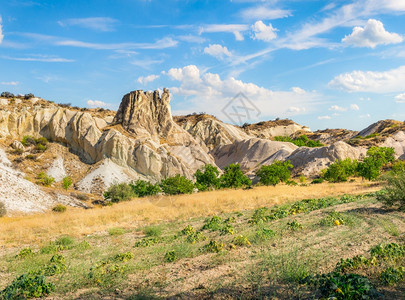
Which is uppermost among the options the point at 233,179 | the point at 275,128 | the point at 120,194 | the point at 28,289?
the point at 275,128

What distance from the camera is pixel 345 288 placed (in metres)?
4.86

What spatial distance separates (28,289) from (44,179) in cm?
3741

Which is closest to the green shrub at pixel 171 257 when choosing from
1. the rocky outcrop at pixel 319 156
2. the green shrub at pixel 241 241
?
the green shrub at pixel 241 241

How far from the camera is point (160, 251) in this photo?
9.54 metres

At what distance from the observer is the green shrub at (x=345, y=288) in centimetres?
476

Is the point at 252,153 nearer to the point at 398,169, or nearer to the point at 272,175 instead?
the point at 272,175

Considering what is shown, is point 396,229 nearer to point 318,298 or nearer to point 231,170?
point 318,298

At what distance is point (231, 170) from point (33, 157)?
96.4ft

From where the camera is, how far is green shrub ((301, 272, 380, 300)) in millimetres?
4758

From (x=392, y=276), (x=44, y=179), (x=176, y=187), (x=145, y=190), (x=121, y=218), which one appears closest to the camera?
(x=392, y=276)

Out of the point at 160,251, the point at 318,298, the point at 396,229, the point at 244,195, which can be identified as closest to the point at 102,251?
the point at 160,251

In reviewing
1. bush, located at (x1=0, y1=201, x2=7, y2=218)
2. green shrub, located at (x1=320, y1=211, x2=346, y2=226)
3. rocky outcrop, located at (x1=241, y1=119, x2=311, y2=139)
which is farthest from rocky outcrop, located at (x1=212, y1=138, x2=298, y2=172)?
green shrub, located at (x1=320, y1=211, x2=346, y2=226)

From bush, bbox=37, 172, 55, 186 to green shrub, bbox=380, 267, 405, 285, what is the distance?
4078cm

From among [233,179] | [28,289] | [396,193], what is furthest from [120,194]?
[396,193]
